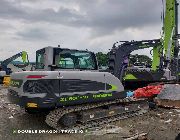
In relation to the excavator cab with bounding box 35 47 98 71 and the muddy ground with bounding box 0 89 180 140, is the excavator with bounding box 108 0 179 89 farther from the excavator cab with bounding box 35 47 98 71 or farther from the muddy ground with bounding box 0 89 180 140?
the excavator cab with bounding box 35 47 98 71

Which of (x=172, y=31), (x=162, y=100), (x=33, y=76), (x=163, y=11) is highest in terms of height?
(x=163, y=11)

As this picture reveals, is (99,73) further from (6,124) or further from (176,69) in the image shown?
(176,69)

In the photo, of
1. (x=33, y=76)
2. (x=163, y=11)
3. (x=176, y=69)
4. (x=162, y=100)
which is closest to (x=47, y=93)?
(x=33, y=76)

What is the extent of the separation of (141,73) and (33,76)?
24.0 ft

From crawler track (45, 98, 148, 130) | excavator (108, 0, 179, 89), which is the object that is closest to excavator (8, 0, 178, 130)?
crawler track (45, 98, 148, 130)

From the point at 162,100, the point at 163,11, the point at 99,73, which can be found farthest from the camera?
the point at 163,11

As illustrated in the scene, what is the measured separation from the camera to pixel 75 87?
7555 mm

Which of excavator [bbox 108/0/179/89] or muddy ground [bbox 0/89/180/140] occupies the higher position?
excavator [bbox 108/0/179/89]

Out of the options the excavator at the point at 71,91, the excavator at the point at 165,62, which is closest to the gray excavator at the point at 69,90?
the excavator at the point at 71,91

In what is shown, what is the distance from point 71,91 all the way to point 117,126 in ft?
5.05

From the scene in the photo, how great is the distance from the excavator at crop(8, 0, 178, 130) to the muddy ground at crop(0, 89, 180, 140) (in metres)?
0.39

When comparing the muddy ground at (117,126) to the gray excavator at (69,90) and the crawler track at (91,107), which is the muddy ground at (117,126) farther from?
the gray excavator at (69,90)

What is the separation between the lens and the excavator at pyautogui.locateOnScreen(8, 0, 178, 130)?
7098mm

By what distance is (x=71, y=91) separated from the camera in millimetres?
7469
